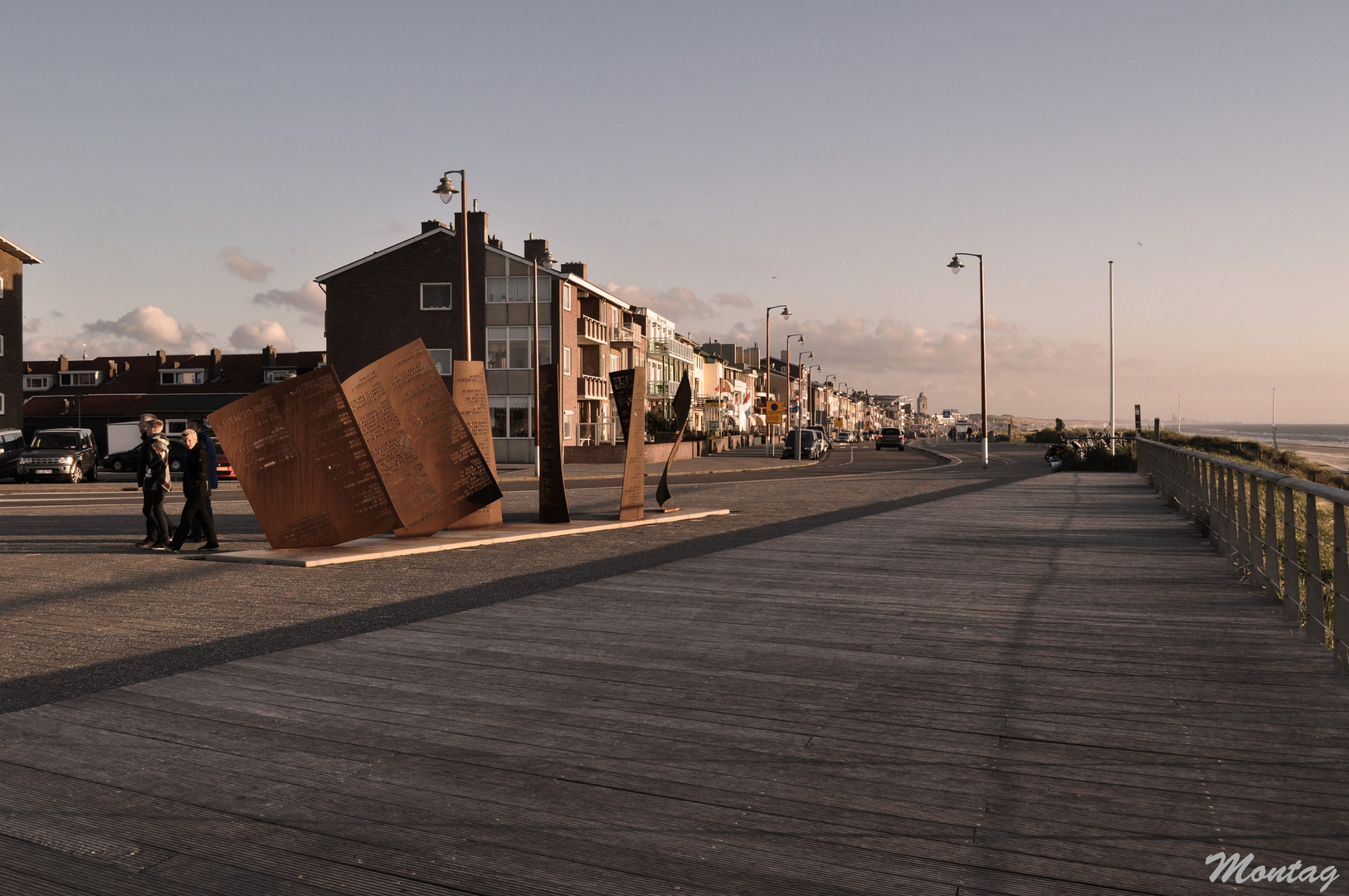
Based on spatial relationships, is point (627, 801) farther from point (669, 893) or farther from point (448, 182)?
point (448, 182)

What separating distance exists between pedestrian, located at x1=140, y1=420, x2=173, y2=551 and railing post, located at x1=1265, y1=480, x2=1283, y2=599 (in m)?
12.7

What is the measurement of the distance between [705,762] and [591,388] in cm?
5732

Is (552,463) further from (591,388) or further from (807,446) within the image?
(591,388)

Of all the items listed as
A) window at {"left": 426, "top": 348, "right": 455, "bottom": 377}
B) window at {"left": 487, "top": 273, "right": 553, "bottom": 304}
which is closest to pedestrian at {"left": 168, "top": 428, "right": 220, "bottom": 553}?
window at {"left": 426, "top": 348, "right": 455, "bottom": 377}

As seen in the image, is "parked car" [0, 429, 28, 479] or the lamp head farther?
"parked car" [0, 429, 28, 479]

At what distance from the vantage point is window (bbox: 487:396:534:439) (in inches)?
2034

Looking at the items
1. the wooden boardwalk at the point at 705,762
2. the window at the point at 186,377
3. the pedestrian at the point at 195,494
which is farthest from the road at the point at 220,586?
the window at the point at 186,377

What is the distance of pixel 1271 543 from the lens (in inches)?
321

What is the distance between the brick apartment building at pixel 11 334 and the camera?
53.6m

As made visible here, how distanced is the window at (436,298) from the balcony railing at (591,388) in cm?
996

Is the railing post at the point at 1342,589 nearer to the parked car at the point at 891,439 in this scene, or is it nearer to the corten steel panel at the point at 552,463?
the corten steel panel at the point at 552,463

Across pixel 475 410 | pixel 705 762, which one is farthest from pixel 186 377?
pixel 705 762

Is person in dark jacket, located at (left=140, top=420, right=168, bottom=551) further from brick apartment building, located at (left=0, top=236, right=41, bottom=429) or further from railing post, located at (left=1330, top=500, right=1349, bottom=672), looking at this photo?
brick apartment building, located at (left=0, top=236, right=41, bottom=429)

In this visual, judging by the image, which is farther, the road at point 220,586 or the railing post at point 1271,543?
the railing post at point 1271,543
